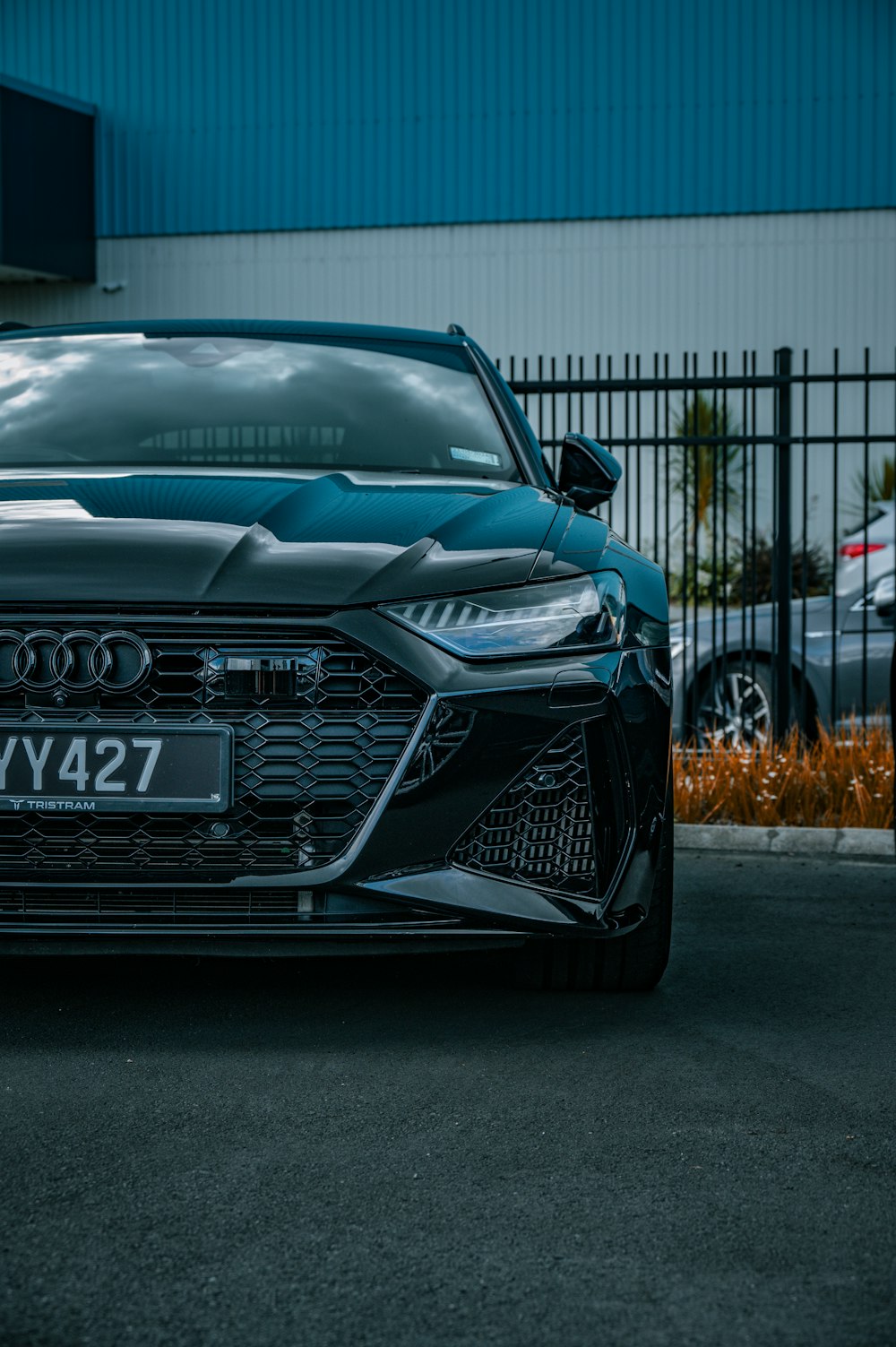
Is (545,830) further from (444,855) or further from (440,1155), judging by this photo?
(440,1155)

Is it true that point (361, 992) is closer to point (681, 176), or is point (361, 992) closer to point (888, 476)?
point (888, 476)

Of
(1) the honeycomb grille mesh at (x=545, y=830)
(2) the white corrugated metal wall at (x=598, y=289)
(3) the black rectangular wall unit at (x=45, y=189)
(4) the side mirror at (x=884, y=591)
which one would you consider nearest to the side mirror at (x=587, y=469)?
(1) the honeycomb grille mesh at (x=545, y=830)

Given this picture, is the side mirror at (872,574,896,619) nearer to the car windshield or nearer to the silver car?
the silver car

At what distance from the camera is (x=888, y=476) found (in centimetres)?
1886

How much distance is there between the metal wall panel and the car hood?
17.5 meters

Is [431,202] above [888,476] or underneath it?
above

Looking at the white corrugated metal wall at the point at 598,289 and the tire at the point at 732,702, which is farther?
the white corrugated metal wall at the point at 598,289

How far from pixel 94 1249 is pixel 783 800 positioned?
4.47 m

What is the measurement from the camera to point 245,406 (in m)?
4.16

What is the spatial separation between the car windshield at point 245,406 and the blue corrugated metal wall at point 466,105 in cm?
1713

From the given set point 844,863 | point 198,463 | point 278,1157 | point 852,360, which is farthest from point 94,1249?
point 852,360

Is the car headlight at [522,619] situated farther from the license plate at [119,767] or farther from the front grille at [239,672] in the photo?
the license plate at [119,767]

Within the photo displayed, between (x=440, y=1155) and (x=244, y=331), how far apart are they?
2.77 m

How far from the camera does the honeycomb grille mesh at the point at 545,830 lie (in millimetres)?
2840
